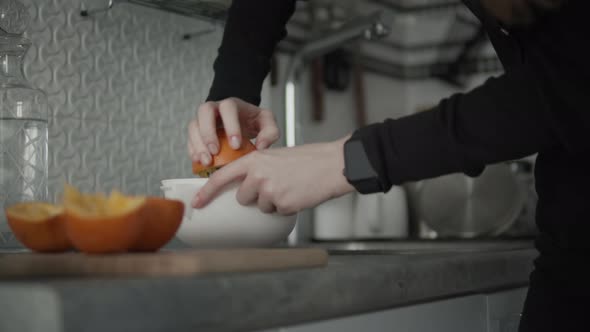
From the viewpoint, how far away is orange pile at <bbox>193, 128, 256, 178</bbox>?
0.80m

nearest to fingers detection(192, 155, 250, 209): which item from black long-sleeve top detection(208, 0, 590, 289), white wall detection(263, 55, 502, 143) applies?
black long-sleeve top detection(208, 0, 590, 289)

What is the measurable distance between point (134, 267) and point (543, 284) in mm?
423

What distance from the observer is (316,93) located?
2279mm

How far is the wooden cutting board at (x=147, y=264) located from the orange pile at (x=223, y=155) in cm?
22

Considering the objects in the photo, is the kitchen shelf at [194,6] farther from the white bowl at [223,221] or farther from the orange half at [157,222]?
the orange half at [157,222]

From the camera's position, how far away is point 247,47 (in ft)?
3.30

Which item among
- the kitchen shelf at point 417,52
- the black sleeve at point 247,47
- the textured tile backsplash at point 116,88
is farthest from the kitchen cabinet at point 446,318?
the kitchen shelf at point 417,52

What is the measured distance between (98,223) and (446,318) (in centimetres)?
38

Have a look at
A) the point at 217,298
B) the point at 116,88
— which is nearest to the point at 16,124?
the point at 116,88

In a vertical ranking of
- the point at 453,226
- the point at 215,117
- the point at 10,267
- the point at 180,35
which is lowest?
the point at 453,226

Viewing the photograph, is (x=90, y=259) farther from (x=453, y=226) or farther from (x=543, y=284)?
(x=453, y=226)

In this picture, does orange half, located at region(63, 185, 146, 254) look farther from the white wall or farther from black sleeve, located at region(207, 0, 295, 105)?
the white wall

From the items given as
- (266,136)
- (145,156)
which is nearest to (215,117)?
(266,136)

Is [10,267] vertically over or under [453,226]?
over
